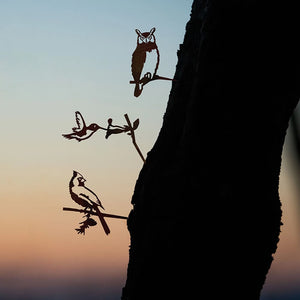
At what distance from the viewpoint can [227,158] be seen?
196 centimetres

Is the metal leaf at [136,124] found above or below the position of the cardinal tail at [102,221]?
above

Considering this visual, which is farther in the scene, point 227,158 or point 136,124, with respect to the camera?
point 136,124

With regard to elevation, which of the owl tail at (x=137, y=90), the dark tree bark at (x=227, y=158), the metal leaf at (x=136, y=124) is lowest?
the dark tree bark at (x=227, y=158)

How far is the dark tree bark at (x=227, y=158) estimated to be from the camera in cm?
196

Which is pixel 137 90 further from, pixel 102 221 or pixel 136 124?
pixel 102 221

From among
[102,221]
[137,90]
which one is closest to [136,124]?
[137,90]

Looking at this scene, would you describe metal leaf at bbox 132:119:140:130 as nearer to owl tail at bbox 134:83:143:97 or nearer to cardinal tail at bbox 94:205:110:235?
owl tail at bbox 134:83:143:97

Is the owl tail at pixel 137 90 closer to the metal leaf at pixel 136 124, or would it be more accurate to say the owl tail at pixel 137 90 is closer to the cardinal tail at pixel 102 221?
the metal leaf at pixel 136 124

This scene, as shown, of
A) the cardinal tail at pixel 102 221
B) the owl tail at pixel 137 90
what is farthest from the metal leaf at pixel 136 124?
the cardinal tail at pixel 102 221

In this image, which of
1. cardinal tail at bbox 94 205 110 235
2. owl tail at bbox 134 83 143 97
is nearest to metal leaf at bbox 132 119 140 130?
owl tail at bbox 134 83 143 97

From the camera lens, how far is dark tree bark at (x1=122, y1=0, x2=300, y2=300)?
1.96 metres

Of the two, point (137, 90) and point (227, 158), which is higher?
point (137, 90)

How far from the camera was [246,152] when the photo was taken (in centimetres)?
197

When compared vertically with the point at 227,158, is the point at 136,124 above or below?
above
